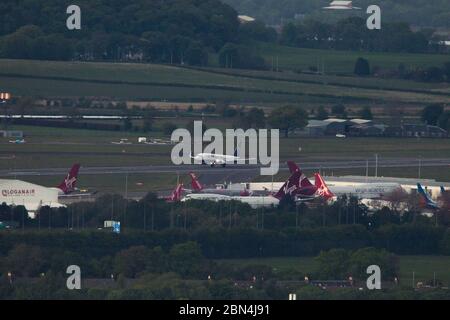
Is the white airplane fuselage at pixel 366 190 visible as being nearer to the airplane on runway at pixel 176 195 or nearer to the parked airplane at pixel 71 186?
the airplane on runway at pixel 176 195

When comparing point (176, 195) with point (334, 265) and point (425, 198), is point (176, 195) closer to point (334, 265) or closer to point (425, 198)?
point (425, 198)

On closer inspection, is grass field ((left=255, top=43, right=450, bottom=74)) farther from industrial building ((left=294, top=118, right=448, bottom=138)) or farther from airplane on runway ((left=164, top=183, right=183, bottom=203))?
airplane on runway ((left=164, top=183, right=183, bottom=203))

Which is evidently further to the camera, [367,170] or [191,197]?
[367,170]

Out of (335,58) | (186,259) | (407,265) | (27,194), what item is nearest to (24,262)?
(186,259)

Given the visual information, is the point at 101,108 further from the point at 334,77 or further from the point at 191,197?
the point at 191,197

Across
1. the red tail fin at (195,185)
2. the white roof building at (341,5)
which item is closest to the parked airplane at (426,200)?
the red tail fin at (195,185)

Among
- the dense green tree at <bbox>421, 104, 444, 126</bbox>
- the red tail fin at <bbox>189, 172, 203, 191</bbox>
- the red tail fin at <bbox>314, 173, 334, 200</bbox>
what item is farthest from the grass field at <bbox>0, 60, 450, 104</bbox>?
the red tail fin at <bbox>314, 173, 334, 200</bbox>

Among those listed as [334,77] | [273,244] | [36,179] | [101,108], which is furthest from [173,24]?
[273,244]
